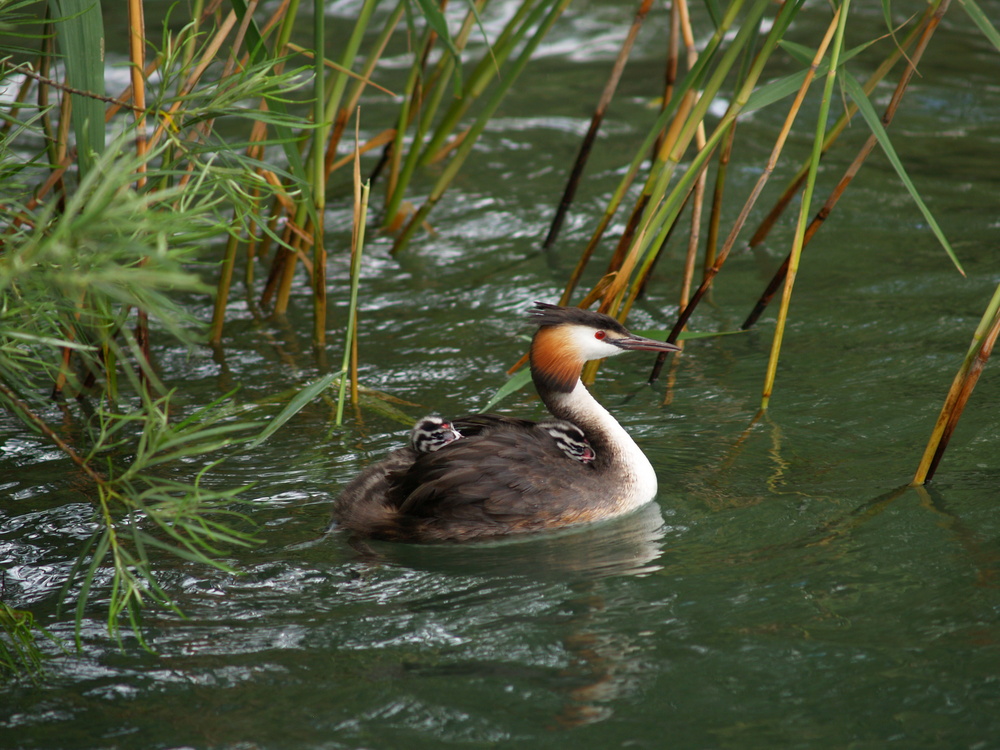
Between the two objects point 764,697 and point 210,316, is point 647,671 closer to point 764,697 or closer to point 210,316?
point 764,697

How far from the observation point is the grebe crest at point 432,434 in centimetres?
387

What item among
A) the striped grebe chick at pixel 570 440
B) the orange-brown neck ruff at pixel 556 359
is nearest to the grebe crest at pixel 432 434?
the striped grebe chick at pixel 570 440

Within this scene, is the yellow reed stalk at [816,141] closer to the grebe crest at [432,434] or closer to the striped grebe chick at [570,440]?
the striped grebe chick at [570,440]

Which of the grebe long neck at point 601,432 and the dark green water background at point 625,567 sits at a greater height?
the grebe long neck at point 601,432

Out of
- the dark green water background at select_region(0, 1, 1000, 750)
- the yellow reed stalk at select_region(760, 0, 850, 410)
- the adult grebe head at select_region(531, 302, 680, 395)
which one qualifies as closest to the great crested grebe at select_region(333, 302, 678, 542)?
the adult grebe head at select_region(531, 302, 680, 395)

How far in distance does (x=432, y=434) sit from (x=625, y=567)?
2.78ft

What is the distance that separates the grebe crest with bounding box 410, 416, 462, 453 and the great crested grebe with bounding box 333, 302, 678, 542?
0.04 meters

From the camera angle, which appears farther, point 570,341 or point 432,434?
point 570,341

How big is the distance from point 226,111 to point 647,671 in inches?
75.6

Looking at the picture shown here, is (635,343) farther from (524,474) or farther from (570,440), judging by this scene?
(524,474)

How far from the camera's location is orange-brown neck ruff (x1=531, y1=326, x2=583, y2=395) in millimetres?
4129

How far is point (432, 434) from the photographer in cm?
388

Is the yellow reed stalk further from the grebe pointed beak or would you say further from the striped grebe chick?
the striped grebe chick

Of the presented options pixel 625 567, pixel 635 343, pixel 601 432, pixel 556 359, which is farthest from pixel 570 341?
pixel 625 567
